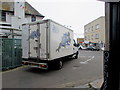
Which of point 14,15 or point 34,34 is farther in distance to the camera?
point 14,15

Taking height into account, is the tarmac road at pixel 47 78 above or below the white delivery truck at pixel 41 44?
below

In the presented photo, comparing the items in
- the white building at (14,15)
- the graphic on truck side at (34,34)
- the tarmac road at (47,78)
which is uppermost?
the white building at (14,15)

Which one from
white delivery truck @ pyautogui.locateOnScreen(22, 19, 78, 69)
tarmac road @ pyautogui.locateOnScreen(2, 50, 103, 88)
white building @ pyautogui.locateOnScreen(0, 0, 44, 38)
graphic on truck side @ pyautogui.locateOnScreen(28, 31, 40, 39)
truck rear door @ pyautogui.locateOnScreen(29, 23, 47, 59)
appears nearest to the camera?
tarmac road @ pyautogui.locateOnScreen(2, 50, 103, 88)

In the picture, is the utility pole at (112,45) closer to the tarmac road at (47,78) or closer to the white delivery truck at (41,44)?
the tarmac road at (47,78)

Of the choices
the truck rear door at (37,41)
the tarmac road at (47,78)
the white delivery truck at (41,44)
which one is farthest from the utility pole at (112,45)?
the truck rear door at (37,41)

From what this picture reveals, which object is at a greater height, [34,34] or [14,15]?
[14,15]

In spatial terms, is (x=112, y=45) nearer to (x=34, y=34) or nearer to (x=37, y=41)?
(x=37, y=41)

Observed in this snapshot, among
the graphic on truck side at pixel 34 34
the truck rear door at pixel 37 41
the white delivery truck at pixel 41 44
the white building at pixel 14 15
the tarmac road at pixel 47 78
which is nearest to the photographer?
the tarmac road at pixel 47 78

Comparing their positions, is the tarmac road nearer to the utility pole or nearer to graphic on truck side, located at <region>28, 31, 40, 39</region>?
graphic on truck side, located at <region>28, 31, 40, 39</region>

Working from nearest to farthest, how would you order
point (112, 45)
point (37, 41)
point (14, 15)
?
1. point (112, 45)
2. point (37, 41)
3. point (14, 15)

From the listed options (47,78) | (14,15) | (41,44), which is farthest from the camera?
(14,15)

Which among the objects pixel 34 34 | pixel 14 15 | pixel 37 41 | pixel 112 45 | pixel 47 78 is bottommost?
pixel 47 78

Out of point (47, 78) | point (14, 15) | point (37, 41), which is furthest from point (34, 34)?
point (14, 15)

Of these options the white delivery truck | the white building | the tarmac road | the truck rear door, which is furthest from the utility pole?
the white building
